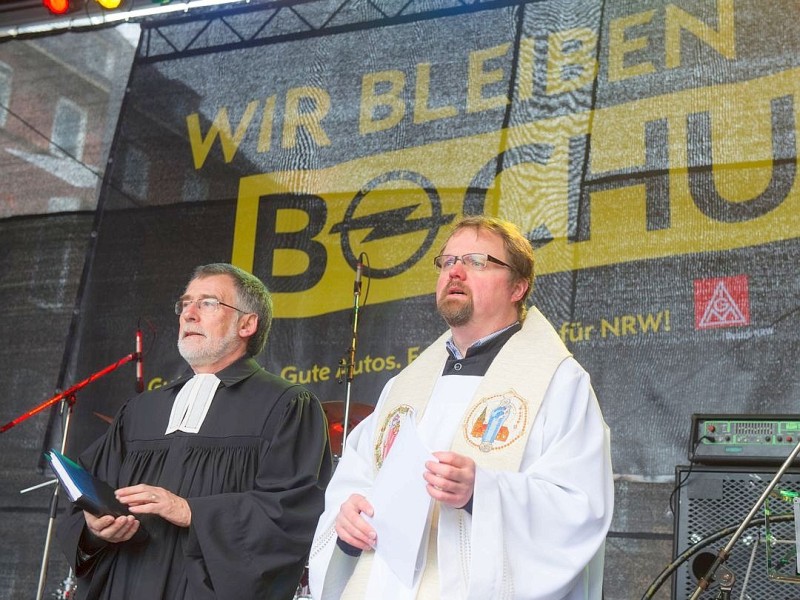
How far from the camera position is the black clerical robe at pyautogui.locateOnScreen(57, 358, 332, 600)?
3062 mm

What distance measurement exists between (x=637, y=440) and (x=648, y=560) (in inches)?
22.8

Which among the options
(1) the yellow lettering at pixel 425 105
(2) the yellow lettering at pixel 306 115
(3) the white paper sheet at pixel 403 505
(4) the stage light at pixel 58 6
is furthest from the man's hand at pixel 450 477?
(4) the stage light at pixel 58 6

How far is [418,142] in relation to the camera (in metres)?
6.10

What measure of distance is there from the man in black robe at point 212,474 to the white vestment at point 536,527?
38 cm

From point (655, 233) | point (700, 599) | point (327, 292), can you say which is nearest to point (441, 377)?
point (700, 599)

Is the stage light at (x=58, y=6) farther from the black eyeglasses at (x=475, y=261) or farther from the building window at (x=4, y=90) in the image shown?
the black eyeglasses at (x=475, y=261)

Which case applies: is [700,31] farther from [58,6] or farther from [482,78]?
[58,6]

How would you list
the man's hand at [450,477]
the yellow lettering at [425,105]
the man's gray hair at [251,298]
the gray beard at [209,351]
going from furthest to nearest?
1. the yellow lettering at [425,105]
2. the man's gray hair at [251,298]
3. the gray beard at [209,351]
4. the man's hand at [450,477]

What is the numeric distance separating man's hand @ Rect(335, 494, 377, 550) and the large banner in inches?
88.2

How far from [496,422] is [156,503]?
41.3 inches

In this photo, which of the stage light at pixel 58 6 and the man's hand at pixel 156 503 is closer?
the man's hand at pixel 156 503

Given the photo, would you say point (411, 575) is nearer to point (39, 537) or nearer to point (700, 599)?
point (700, 599)

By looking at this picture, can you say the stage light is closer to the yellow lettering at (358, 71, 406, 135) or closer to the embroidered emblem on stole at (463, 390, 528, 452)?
the yellow lettering at (358, 71, 406, 135)

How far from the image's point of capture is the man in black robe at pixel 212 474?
305cm
